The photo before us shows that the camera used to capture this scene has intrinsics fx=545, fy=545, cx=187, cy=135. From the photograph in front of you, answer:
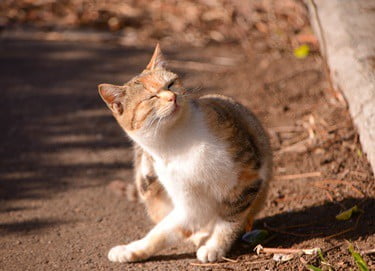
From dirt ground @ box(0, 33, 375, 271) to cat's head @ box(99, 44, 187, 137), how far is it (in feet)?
2.97

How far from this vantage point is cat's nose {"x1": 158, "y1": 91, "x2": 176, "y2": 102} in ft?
10.3

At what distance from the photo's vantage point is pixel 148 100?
3270 mm

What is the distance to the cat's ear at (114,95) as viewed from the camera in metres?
3.31

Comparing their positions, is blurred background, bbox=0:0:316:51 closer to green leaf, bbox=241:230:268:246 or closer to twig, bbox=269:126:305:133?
twig, bbox=269:126:305:133

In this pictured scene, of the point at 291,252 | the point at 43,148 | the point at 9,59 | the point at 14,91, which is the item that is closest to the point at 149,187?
the point at 291,252

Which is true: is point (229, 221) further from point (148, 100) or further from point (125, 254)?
point (148, 100)

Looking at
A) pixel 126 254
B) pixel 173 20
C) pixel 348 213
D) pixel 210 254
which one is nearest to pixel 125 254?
pixel 126 254

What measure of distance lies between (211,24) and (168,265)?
4.84m

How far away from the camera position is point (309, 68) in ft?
20.0

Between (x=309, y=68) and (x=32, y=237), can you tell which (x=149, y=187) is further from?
(x=309, y=68)

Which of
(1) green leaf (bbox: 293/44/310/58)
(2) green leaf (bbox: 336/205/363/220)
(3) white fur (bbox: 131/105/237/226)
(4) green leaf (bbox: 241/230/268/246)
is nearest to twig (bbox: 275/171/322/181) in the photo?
(2) green leaf (bbox: 336/205/363/220)

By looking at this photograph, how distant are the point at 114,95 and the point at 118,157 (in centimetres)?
165

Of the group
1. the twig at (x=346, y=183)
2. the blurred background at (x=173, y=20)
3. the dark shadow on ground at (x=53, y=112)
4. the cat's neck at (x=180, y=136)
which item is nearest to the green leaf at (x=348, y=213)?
the twig at (x=346, y=183)

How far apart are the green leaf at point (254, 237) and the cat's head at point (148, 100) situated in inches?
37.6
